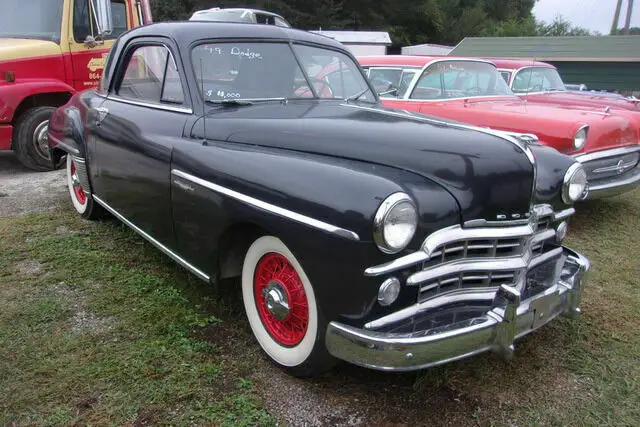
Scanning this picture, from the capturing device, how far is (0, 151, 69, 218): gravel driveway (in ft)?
16.3

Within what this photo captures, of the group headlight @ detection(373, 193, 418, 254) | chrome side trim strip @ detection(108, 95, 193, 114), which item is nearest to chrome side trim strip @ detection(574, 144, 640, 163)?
headlight @ detection(373, 193, 418, 254)

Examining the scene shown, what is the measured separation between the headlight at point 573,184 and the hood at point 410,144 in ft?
1.48

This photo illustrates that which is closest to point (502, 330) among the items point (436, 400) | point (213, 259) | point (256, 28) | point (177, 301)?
point (436, 400)

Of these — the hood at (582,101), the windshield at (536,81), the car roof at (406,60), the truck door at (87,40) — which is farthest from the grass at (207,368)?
the windshield at (536,81)

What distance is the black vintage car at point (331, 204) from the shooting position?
203cm

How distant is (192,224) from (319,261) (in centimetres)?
97

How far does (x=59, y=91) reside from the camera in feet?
20.7

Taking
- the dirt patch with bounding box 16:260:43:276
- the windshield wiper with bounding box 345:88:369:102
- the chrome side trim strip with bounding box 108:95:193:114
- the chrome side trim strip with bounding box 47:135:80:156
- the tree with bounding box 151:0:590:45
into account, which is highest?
the tree with bounding box 151:0:590:45

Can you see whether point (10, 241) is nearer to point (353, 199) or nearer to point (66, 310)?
point (66, 310)

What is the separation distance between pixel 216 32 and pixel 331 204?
5.58 ft

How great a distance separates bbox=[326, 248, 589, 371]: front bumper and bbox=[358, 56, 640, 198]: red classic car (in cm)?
279

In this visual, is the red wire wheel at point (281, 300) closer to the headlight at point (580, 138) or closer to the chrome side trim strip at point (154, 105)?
the chrome side trim strip at point (154, 105)

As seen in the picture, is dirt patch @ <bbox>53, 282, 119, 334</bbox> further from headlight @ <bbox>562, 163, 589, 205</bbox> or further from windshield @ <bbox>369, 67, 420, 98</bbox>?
windshield @ <bbox>369, 67, 420, 98</bbox>

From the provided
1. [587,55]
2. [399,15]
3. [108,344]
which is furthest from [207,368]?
[399,15]
